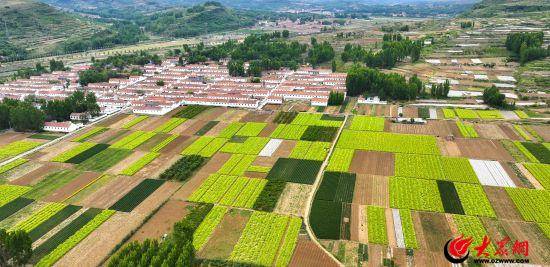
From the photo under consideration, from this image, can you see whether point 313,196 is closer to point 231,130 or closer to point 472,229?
point 472,229

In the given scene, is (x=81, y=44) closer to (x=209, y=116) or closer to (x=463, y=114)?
(x=209, y=116)

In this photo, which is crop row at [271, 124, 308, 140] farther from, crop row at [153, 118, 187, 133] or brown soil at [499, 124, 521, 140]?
brown soil at [499, 124, 521, 140]

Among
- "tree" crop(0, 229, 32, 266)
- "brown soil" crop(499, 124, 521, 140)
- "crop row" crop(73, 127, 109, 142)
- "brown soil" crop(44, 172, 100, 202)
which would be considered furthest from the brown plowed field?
"crop row" crop(73, 127, 109, 142)

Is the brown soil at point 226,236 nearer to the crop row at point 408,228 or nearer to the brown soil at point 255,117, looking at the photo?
the crop row at point 408,228

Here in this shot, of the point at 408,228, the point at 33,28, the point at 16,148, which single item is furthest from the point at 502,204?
the point at 33,28

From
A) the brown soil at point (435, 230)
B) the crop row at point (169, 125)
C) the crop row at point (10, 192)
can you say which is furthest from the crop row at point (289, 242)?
the crop row at point (169, 125)

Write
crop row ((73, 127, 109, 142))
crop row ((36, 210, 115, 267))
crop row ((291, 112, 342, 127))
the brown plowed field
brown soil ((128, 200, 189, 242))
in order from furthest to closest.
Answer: crop row ((291, 112, 342, 127))
crop row ((73, 127, 109, 142))
the brown plowed field
brown soil ((128, 200, 189, 242))
crop row ((36, 210, 115, 267))

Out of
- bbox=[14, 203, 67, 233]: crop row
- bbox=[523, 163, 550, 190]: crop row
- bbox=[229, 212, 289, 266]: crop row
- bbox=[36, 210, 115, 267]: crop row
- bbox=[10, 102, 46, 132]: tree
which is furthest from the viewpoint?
bbox=[10, 102, 46, 132]: tree
